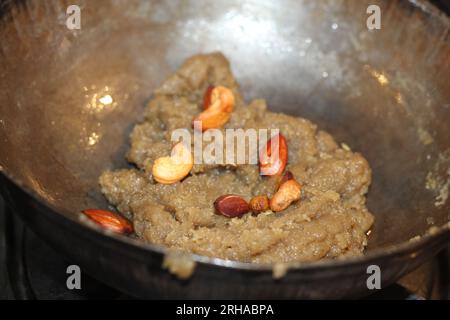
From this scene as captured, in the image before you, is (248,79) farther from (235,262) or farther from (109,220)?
(235,262)

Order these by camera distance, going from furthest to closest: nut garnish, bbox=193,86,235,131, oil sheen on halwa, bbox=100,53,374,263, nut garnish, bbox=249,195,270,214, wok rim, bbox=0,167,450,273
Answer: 1. nut garnish, bbox=193,86,235,131
2. nut garnish, bbox=249,195,270,214
3. oil sheen on halwa, bbox=100,53,374,263
4. wok rim, bbox=0,167,450,273

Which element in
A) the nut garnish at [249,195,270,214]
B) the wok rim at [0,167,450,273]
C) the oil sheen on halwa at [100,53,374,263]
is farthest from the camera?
the nut garnish at [249,195,270,214]

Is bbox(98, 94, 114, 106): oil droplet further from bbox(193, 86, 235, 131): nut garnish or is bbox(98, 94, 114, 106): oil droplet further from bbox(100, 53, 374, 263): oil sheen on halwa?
bbox(193, 86, 235, 131): nut garnish
